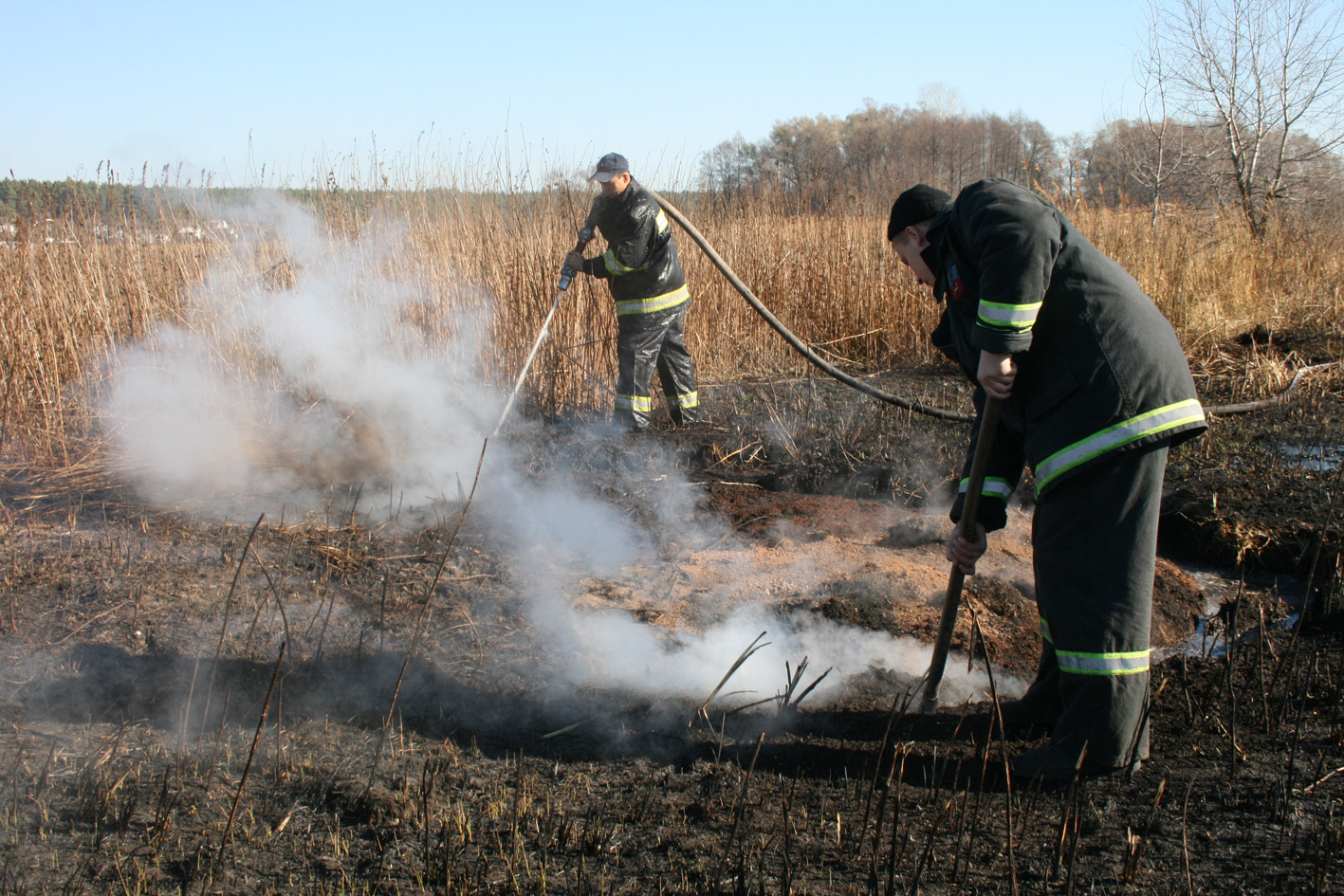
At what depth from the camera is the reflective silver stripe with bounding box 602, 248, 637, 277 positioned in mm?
5980

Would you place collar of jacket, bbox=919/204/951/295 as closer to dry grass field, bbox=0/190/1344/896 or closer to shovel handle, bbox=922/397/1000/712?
shovel handle, bbox=922/397/1000/712

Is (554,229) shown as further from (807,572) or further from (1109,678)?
(1109,678)

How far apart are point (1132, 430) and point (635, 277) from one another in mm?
4401

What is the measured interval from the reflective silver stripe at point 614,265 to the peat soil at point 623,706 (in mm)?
1810

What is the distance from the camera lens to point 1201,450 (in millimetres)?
5805

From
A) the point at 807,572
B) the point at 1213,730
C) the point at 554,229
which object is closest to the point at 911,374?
the point at 554,229

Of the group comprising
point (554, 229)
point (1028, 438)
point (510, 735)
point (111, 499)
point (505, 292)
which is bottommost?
point (510, 735)

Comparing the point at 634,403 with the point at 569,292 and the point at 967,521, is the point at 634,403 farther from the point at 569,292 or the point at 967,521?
the point at 967,521

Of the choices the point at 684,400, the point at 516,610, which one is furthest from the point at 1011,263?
the point at 684,400

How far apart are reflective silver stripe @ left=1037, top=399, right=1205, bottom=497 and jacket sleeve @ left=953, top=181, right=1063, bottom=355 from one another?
1.04 feet

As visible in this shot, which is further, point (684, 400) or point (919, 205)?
point (684, 400)

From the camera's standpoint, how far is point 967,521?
2.60 metres

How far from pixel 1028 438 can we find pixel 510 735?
1974 mm

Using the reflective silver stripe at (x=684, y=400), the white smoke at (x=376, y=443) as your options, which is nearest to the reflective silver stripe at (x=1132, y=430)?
the white smoke at (x=376, y=443)
